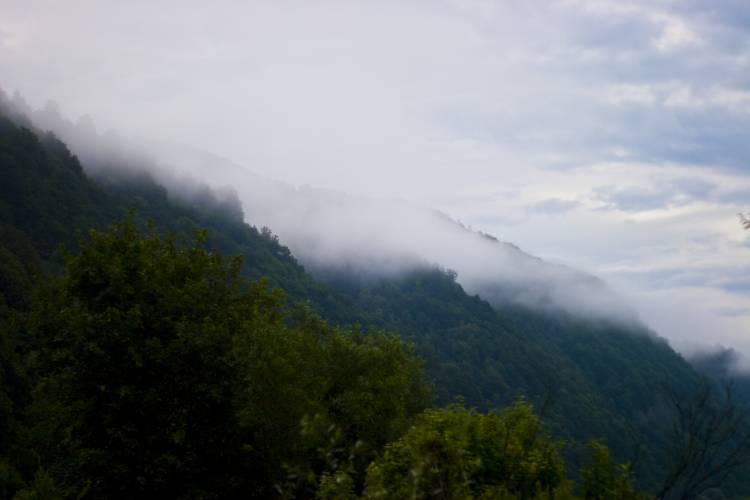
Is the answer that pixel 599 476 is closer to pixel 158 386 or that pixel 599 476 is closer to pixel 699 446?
pixel 699 446

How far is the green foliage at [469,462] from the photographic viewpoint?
1022cm

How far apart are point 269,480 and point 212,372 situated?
469cm

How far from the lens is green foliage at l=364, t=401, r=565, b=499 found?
1022 centimetres

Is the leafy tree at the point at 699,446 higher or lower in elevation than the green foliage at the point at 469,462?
higher

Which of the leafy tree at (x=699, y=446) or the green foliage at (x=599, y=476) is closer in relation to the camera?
the leafy tree at (x=699, y=446)

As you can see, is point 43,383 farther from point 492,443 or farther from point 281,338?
point 492,443

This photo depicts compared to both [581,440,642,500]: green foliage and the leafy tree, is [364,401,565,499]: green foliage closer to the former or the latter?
[581,440,642,500]: green foliage

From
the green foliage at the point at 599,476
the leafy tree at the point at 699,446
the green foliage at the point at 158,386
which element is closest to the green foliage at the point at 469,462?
the green foliage at the point at 599,476

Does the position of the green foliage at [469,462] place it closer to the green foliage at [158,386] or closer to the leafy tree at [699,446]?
the leafy tree at [699,446]

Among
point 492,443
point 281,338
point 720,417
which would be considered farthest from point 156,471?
point 720,417

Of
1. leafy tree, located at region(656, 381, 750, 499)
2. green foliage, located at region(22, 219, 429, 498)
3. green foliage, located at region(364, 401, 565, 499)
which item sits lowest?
green foliage, located at region(22, 219, 429, 498)

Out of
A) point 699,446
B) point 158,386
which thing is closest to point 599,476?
point 699,446

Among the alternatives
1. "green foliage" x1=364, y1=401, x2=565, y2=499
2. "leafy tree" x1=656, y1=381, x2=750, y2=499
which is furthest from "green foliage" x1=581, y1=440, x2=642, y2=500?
"leafy tree" x1=656, y1=381, x2=750, y2=499

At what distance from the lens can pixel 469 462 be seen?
455 inches
